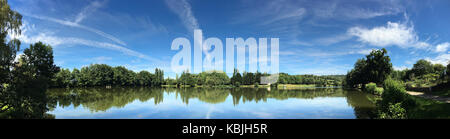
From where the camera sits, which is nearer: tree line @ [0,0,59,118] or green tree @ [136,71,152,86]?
tree line @ [0,0,59,118]

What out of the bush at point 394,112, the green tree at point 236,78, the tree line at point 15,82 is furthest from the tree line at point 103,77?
the bush at point 394,112

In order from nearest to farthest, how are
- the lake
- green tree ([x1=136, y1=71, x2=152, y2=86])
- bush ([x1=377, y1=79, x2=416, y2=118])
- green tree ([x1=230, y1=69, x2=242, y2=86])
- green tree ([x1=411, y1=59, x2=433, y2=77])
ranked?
bush ([x1=377, y1=79, x2=416, y2=118])
the lake
green tree ([x1=411, y1=59, x2=433, y2=77])
green tree ([x1=136, y1=71, x2=152, y2=86])
green tree ([x1=230, y1=69, x2=242, y2=86])

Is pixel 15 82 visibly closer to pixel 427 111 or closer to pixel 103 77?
pixel 427 111

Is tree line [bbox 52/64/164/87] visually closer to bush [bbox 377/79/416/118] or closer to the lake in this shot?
the lake

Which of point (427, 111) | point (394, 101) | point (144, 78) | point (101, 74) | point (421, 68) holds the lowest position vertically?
point (427, 111)

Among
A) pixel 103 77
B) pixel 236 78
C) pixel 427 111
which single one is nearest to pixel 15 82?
pixel 427 111

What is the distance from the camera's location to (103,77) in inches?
2522

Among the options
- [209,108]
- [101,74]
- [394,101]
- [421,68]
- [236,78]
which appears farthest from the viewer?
[236,78]

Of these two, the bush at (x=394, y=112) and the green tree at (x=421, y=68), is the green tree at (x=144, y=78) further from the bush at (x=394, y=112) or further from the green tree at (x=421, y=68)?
the green tree at (x=421, y=68)

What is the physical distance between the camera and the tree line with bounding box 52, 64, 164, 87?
2189 inches

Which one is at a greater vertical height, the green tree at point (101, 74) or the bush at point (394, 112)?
the green tree at point (101, 74)

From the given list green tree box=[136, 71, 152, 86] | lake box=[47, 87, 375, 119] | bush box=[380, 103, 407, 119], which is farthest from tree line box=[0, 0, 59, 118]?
green tree box=[136, 71, 152, 86]

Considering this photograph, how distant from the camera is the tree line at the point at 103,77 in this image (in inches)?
2189
